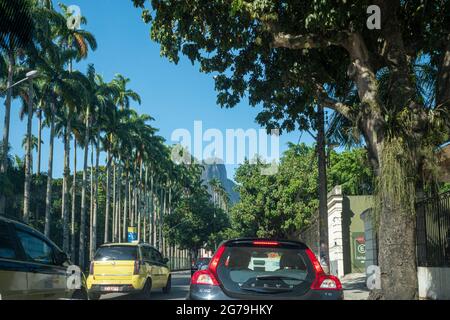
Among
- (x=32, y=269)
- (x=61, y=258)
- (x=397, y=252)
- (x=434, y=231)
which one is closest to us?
(x=32, y=269)

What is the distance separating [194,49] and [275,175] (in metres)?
31.3

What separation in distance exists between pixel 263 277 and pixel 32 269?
335cm

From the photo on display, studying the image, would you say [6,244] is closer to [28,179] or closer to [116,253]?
[116,253]

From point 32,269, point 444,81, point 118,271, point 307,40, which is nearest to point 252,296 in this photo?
point 32,269

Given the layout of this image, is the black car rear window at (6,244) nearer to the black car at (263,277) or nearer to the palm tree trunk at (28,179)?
the black car at (263,277)

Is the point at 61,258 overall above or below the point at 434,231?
below

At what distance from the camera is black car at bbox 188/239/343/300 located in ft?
21.5

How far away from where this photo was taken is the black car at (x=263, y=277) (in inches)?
258

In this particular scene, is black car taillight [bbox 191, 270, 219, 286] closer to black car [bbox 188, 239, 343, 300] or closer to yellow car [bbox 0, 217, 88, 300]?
black car [bbox 188, 239, 343, 300]

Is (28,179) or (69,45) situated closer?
(28,179)

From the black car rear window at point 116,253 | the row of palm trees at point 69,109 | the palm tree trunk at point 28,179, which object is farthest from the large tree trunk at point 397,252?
the palm tree trunk at point 28,179

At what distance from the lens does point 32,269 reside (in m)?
7.80

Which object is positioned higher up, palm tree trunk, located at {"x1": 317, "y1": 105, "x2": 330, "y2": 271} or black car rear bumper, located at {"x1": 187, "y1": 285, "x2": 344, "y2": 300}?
palm tree trunk, located at {"x1": 317, "y1": 105, "x2": 330, "y2": 271}

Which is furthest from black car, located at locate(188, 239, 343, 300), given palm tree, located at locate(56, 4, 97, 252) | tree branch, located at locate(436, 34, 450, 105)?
palm tree, located at locate(56, 4, 97, 252)
